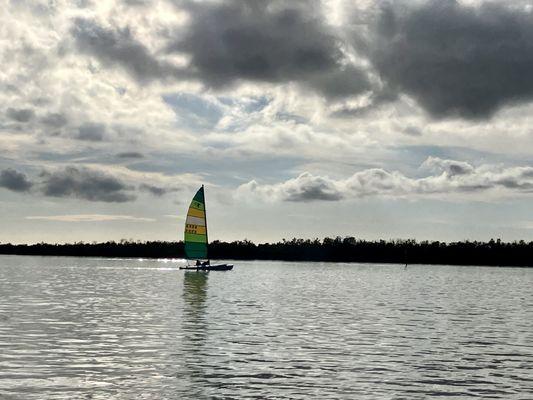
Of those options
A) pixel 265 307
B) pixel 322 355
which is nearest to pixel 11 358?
pixel 322 355

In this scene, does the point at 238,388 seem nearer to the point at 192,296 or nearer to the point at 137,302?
the point at 137,302

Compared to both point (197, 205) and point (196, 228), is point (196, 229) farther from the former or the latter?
point (197, 205)

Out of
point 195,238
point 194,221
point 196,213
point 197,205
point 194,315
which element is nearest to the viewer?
point 194,315

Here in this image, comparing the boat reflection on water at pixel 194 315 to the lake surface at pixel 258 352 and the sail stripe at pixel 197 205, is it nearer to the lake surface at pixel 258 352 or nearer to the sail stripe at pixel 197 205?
the lake surface at pixel 258 352

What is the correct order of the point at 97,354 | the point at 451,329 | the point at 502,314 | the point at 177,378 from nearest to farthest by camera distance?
the point at 177,378 < the point at 97,354 < the point at 451,329 < the point at 502,314

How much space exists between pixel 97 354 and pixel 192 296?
137ft

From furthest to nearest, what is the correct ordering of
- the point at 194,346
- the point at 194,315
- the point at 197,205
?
1. the point at 197,205
2. the point at 194,315
3. the point at 194,346

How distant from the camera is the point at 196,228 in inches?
4690

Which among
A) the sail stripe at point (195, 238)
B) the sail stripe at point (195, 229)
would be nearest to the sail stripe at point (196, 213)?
the sail stripe at point (195, 229)

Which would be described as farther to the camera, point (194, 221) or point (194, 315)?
point (194, 221)

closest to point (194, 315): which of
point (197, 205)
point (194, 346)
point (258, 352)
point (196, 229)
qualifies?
point (194, 346)

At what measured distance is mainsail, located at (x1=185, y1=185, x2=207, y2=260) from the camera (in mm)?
117375

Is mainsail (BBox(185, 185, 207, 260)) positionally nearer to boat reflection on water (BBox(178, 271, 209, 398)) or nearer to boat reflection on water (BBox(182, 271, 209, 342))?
boat reflection on water (BBox(182, 271, 209, 342))

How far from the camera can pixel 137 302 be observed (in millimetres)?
65188
